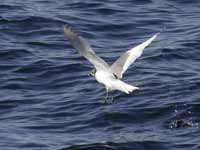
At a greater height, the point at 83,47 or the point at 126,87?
the point at 83,47

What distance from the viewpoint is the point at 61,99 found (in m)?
14.5

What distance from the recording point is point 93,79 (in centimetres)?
1552

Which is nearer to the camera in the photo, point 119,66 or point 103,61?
point 103,61

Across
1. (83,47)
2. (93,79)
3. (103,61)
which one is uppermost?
(93,79)

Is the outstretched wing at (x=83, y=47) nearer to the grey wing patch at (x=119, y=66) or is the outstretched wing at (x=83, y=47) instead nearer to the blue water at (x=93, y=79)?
the grey wing patch at (x=119, y=66)

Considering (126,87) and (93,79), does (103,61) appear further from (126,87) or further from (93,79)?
(93,79)

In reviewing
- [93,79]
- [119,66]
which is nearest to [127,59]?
[119,66]

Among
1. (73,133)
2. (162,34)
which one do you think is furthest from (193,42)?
(73,133)

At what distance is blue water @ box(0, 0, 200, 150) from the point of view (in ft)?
41.3

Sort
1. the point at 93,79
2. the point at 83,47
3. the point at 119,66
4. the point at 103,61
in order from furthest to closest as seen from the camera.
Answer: the point at 93,79
the point at 119,66
the point at 103,61
the point at 83,47

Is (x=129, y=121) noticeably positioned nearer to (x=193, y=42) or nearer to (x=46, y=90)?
(x=46, y=90)

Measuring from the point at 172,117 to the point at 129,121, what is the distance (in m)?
0.62

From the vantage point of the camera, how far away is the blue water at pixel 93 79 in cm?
1258

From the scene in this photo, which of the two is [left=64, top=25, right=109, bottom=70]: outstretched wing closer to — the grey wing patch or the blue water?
the grey wing patch
